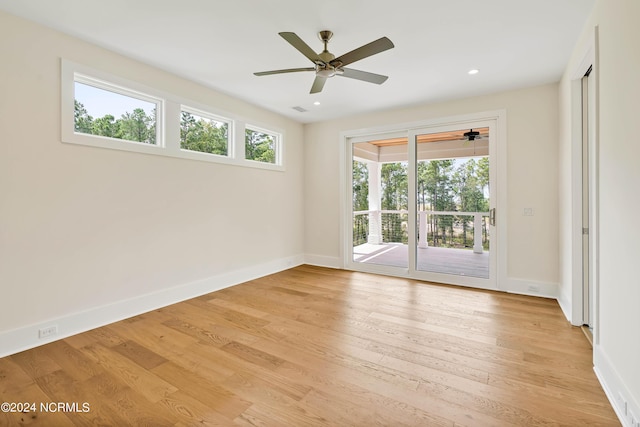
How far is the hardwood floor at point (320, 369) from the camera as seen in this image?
67.1 inches

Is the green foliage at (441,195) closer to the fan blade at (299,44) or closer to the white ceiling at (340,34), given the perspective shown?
the white ceiling at (340,34)

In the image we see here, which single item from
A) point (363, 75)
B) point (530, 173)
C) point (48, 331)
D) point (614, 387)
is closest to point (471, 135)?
point (530, 173)

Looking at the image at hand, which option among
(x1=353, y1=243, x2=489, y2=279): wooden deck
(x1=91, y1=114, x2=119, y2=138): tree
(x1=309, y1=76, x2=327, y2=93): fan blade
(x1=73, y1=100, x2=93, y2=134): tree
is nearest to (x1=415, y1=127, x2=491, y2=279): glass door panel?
(x1=353, y1=243, x2=489, y2=279): wooden deck

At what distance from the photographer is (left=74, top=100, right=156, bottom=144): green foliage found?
288 cm

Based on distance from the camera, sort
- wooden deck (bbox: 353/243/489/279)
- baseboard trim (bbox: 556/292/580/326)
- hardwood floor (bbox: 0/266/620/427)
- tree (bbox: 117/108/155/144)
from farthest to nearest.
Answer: wooden deck (bbox: 353/243/489/279), tree (bbox: 117/108/155/144), baseboard trim (bbox: 556/292/580/326), hardwood floor (bbox: 0/266/620/427)

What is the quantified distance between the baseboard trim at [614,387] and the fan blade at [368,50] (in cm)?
254

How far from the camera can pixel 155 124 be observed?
139 inches

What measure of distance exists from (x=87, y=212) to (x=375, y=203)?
4.00 m

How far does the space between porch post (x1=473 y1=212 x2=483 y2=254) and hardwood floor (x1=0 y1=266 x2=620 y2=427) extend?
1.10 meters

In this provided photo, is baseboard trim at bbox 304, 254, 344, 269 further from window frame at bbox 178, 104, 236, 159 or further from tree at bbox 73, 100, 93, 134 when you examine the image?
tree at bbox 73, 100, 93, 134

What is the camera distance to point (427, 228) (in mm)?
4754

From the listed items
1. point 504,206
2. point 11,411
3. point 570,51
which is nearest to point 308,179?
point 504,206

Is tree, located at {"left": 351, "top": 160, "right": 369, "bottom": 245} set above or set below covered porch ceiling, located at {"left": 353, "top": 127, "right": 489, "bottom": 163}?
below

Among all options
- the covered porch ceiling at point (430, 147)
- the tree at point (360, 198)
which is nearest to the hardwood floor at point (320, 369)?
the tree at point (360, 198)
